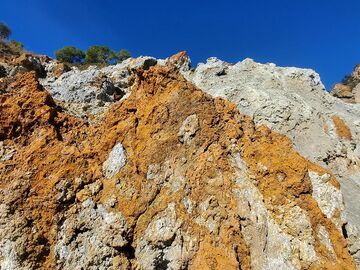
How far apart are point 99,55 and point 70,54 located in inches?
262

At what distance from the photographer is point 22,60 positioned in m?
19.7

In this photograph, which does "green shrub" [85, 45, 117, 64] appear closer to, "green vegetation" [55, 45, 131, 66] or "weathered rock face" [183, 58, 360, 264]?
"green vegetation" [55, 45, 131, 66]

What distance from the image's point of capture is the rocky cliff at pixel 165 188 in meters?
10.5

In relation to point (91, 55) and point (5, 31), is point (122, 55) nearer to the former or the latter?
point (91, 55)

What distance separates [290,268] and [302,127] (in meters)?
7.65

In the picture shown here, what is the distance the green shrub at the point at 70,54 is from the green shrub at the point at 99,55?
178 inches

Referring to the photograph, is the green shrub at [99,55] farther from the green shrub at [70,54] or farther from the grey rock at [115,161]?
the grey rock at [115,161]

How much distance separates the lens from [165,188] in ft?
39.1

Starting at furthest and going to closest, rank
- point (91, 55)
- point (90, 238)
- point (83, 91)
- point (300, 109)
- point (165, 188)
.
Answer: point (91, 55)
point (83, 91)
point (300, 109)
point (165, 188)
point (90, 238)

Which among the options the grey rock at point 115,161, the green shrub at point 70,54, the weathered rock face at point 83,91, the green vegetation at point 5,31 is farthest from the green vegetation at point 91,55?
the grey rock at point 115,161

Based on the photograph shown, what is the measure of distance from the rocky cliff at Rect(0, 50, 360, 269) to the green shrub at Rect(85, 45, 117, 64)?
39.5 meters

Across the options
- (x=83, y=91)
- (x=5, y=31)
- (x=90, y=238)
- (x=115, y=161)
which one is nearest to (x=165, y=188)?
(x=115, y=161)

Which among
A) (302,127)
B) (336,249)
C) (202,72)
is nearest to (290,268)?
(336,249)

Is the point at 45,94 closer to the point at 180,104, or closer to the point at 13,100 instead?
the point at 13,100
